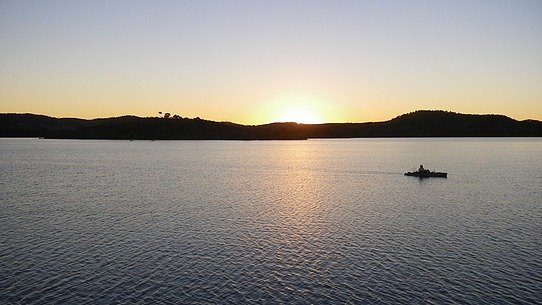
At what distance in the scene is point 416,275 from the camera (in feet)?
143

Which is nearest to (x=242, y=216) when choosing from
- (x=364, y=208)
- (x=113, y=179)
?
(x=364, y=208)

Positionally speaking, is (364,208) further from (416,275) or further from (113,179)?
(113,179)

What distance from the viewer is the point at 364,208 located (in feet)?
269

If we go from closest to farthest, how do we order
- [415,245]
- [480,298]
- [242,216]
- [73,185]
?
[480,298]
[415,245]
[242,216]
[73,185]

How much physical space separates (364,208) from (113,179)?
81131mm

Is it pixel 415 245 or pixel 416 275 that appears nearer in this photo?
pixel 416 275

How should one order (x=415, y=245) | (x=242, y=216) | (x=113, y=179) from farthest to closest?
(x=113, y=179)
(x=242, y=216)
(x=415, y=245)

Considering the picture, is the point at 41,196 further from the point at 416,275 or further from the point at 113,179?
the point at 416,275

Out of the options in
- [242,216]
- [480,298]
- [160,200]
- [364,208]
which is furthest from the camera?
[160,200]

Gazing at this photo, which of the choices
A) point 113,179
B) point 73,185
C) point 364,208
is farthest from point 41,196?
point 364,208

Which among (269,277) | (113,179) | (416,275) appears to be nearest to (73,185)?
(113,179)

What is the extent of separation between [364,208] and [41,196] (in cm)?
7047

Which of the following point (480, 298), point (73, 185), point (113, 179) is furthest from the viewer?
point (113, 179)

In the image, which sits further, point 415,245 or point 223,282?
point 415,245
